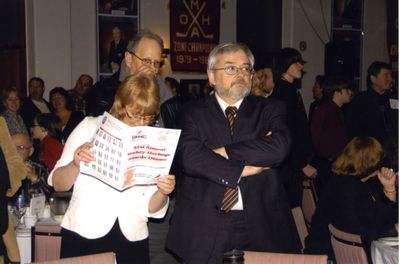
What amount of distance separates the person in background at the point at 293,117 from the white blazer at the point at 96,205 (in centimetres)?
233

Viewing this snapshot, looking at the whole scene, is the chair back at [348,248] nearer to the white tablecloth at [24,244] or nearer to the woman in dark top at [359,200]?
the woman in dark top at [359,200]

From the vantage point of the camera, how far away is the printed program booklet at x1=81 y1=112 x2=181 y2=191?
2.86 metres

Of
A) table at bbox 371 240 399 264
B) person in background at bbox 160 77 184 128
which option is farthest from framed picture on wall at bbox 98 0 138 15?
table at bbox 371 240 399 264

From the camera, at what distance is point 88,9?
1245 cm

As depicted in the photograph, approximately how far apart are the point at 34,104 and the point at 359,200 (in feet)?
20.7

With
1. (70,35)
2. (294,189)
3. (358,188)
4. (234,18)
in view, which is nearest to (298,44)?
(234,18)

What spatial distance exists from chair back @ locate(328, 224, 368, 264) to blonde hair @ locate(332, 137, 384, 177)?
2.14 feet

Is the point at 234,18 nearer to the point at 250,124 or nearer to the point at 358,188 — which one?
the point at 358,188

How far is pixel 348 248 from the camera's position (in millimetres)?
3984

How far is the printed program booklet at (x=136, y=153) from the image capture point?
2863mm

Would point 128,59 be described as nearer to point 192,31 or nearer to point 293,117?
point 293,117

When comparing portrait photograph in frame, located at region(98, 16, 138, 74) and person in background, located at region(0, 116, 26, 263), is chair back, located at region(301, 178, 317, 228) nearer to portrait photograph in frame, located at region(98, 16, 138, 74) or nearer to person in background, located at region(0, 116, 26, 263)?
person in background, located at region(0, 116, 26, 263)

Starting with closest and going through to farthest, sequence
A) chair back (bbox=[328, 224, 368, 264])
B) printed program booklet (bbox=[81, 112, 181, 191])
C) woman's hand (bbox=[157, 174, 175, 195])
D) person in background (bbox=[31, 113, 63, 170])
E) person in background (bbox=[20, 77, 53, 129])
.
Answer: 1. printed program booklet (bbox=[81, 112, 181, 191])
2. woman's hand (bbox=[157, 174, 175, 195])
3. chair back (bbox=[328, 224, 368, 264])
4. person in background (bbox=[31, 113, 63, 170])
5. person in background (bbox=[20, 77, 53, 129])

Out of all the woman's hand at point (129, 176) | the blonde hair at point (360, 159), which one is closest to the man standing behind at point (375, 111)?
the blonde hair at point (360, 159)
